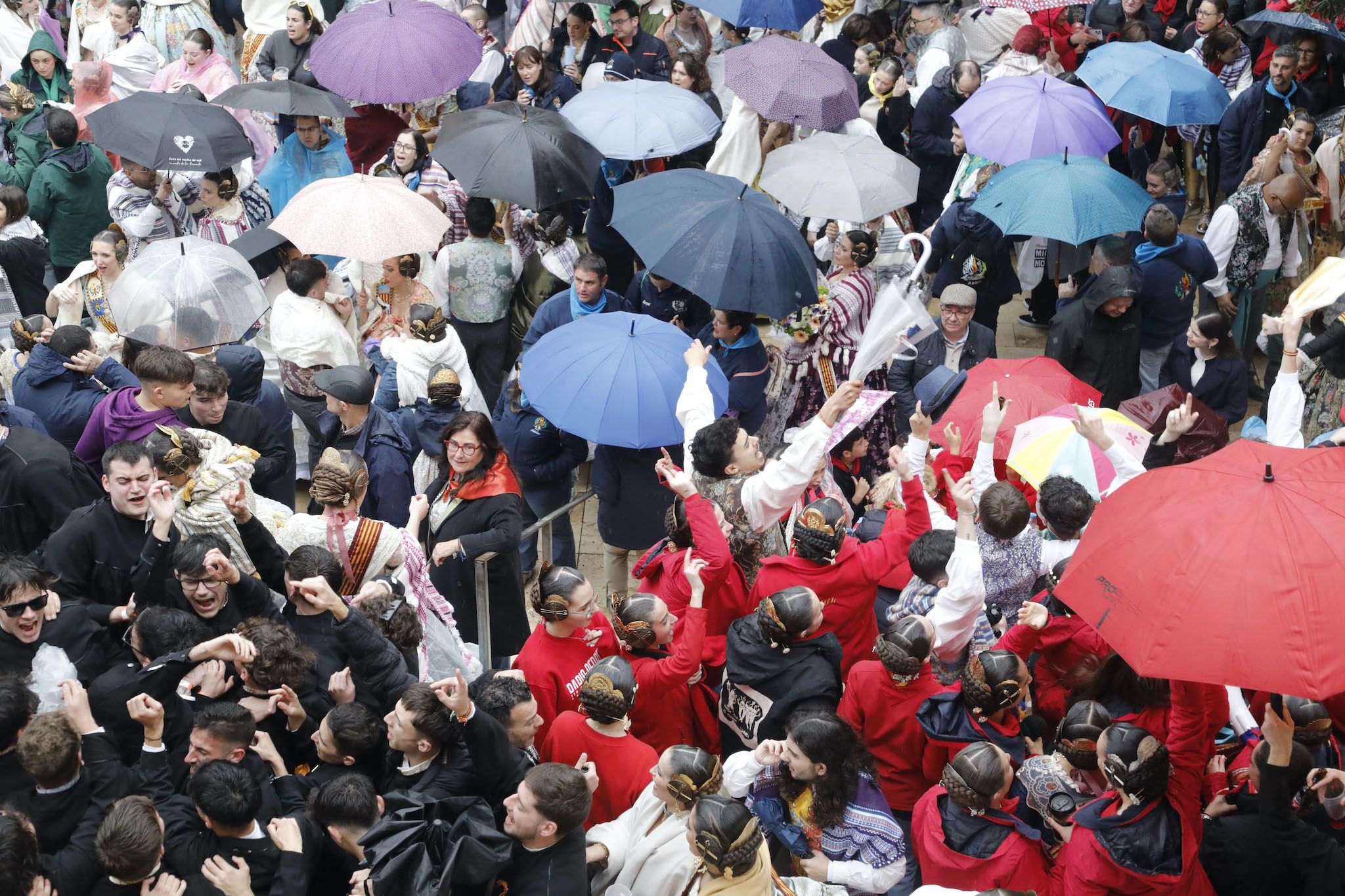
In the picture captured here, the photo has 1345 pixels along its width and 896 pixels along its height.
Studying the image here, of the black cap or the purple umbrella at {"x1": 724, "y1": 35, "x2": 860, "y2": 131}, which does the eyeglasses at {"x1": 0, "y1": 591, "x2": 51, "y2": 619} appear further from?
the purple umbrella at {"x1": 724, "y1": 35, "x2": 860, "y2": 131}

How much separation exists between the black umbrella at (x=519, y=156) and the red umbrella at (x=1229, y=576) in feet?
15.3

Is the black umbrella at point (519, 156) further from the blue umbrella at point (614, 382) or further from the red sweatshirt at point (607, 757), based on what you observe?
the red sweatshirt at point (607, 757)

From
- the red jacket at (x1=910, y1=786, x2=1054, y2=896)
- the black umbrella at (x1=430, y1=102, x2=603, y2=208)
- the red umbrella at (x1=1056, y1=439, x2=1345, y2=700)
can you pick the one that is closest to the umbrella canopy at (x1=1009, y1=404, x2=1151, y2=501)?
the red umbrella at (x1=1056, y1=439, x2=1345, y2=700)

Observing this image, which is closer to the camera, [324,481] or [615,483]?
[324,481]

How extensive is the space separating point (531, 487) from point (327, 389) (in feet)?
4.41

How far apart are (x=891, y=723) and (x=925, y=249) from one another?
4653 mm

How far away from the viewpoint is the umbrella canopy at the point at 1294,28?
8.91 m

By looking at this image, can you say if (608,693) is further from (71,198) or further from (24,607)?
(71,198)

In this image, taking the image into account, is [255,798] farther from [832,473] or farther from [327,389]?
[832,473]

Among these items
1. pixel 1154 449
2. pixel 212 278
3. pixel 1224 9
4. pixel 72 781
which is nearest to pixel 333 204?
pixel 212 278

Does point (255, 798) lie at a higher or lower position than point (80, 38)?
higher

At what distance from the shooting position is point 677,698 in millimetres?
4723

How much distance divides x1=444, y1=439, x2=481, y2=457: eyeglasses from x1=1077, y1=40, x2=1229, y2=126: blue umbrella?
5509mm

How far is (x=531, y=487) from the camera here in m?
6.74
